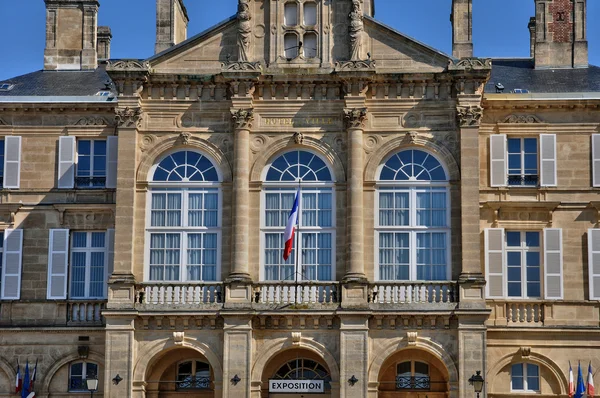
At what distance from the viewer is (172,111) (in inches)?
1644

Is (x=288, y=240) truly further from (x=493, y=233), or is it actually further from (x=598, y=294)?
(x=598, y=294)

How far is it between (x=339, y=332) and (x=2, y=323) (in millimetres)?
11227

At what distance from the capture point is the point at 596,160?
42.7 meters

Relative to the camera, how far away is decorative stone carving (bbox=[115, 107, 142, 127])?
Result: 136 ft

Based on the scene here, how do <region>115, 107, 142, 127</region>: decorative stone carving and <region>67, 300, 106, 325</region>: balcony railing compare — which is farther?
<region>67, 300, 106, 325</region>: balcony railing

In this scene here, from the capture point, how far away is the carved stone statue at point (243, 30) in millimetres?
41719

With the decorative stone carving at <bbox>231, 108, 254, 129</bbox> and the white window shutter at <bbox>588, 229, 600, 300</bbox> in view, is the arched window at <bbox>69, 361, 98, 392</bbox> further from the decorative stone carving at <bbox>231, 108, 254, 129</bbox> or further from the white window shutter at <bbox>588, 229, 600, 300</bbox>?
the white window shutter at <bbox>588, 229, 600, 300</bbox>

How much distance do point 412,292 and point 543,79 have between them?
10829 mm

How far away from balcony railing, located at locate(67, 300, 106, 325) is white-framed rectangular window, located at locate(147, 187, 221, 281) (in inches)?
94.8

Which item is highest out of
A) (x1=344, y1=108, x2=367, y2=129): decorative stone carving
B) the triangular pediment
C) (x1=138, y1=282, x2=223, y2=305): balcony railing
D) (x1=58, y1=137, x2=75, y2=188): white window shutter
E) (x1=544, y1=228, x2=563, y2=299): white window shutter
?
the triangular pediment

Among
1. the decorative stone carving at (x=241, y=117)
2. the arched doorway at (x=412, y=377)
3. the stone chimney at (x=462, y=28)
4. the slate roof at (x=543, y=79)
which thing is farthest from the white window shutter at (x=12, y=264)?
the slate roof at (x=543, y=79)

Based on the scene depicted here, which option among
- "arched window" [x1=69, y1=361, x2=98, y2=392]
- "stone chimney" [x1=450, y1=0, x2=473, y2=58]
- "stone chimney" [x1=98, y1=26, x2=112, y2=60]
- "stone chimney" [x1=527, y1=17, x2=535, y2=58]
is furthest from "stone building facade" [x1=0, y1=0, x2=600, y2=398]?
"stone chimney" [x1=98, y1=26, x2=112, y2=60]

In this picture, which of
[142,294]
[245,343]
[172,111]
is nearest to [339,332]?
[245,343]

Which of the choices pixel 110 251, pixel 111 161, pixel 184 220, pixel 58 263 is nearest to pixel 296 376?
pixel 184 220
